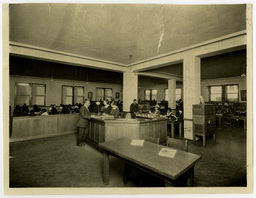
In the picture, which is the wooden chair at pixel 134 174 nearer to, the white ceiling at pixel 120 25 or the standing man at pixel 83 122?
the standing man at pixel 83 122

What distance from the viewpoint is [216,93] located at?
38.1ft

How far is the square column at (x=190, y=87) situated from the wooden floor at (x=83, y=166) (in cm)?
80

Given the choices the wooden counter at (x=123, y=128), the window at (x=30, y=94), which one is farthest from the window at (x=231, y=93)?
the window at (x=30, y=94)

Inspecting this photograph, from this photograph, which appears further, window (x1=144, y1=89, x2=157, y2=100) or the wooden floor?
window (x1=144, y1=89, x2=157, y2=100)

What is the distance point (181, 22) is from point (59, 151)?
474 cm

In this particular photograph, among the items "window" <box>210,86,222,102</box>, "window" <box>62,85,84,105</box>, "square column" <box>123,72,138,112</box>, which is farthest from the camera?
"window" <box>210,86,222,102</box>

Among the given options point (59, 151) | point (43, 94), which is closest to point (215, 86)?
point (59, 151)

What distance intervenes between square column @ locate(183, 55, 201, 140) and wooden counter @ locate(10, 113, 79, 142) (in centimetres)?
477

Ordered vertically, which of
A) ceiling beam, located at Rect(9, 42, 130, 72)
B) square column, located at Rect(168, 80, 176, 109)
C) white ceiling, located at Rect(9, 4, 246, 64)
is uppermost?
white ceiling, located at Rect(9, 4, 246, 64)

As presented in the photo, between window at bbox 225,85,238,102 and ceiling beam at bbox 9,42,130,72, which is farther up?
ceiling beam at bbox 9,42,130,72

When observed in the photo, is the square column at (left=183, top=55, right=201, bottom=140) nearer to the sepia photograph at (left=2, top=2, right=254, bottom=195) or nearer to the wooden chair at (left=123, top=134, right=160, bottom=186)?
the sepia photograph at (left=2, top=2, right=254, bottom=195)

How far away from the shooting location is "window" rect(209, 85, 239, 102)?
10.4 m

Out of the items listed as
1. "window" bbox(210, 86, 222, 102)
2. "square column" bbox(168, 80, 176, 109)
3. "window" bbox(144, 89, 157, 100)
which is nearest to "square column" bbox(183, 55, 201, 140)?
"square column" bbox(168, 80, 176, 109)

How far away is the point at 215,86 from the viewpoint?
462 inches
